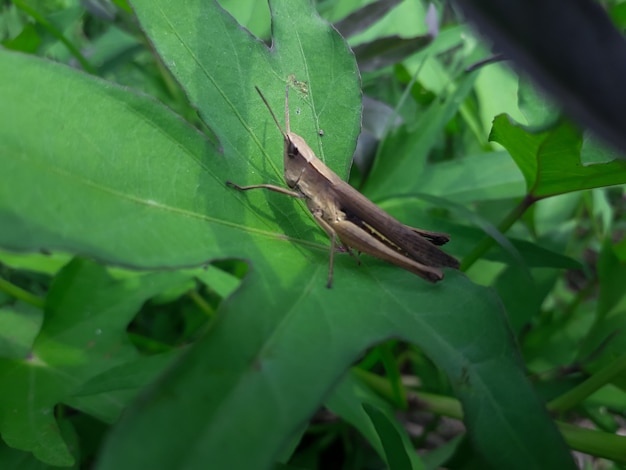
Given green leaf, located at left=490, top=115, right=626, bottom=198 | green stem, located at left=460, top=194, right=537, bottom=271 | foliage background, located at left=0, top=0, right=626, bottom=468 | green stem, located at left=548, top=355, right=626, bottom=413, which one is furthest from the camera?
green stem, located at left=460, top=194, right=537, bottom=271

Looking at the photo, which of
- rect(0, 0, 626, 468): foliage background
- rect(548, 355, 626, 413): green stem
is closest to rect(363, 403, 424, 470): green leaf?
rect(0, 0, 626, 468): foliage background

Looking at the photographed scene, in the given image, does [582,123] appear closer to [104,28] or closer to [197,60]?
[197,60]

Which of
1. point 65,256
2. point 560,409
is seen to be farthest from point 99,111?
point 560,409

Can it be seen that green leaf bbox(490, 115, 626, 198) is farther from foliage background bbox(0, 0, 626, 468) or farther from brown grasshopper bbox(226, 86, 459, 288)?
brown grasshopper bbox(226, 86, 459, 288)

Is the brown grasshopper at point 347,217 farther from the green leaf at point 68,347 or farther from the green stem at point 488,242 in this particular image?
the green leaf at point 68,347

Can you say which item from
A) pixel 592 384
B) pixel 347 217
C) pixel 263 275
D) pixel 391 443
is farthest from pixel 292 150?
pixel 592 384

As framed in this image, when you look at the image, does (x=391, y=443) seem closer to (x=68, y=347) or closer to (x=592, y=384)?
(x=592, y=384)

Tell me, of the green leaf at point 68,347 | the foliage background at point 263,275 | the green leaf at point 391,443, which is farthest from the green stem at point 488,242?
the green leaf at point 68,347
